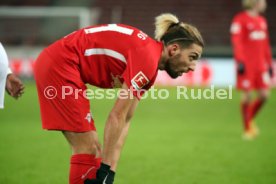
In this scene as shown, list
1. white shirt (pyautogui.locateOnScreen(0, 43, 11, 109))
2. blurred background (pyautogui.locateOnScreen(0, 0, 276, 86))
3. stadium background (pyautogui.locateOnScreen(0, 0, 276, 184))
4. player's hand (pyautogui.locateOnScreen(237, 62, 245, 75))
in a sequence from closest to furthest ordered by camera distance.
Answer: white shirt (pyautogui.locateOnScreen(0, 43, 11, 109)), stadium background (pyautogui.locateOnScreen(0, 0, 276, 184)), player's hand (pyautogui.locateOnScreen(237, 62, 245, 75)), blurred background (pyautogui.locateOnScreen(0, 0, 276, 86))

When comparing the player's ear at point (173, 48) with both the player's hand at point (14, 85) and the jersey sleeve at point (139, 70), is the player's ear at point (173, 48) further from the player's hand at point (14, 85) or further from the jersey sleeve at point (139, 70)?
the player's hand at point (14, 85)

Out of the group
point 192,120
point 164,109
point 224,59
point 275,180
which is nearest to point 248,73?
point 192,120

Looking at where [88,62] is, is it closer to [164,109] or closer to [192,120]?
[192,120]

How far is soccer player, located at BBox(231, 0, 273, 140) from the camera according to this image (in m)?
10.3

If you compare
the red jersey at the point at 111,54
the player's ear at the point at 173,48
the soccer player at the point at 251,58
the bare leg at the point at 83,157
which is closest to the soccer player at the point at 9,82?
the red jersey at the point at 111,54

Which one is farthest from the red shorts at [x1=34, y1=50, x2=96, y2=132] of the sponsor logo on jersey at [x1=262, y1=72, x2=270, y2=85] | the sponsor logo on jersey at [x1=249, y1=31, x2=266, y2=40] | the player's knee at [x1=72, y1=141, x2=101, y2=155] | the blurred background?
the blurred background

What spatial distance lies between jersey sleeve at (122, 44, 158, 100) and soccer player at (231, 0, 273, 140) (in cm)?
606

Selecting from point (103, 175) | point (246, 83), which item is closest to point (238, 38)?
point (246, 83)

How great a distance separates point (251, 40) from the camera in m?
10.8

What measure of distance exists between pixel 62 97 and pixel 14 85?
666 mm

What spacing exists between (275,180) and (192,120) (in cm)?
567

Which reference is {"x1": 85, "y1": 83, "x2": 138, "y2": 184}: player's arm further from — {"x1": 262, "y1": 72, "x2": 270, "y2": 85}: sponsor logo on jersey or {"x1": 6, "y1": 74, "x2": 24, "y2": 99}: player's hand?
{"x1": 262, "y1": 72, "x2": 270, "y2": 85}: sponsor logo on jersey

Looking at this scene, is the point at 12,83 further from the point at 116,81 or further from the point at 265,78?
the point at 265,78

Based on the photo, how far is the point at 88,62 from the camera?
468 cm
